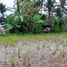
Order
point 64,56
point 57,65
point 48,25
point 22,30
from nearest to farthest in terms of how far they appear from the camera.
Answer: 1. point 57,65
2. point 64,56
3. point 22,30
4. point 48,25

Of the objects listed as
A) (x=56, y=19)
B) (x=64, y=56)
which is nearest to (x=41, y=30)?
(x=56, y=19)

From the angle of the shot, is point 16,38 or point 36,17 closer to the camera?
point 16,38

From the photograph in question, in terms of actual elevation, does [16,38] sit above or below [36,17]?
below

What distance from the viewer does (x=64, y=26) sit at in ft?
56.6

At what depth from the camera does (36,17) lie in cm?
1546

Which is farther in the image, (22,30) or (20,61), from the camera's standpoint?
(22,30)

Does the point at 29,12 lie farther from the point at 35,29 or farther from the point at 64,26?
the point at 64,26

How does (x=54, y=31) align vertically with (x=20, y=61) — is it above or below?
below

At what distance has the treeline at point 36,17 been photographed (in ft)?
50.3

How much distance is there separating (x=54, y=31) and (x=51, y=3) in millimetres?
2184

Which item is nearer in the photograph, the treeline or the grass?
the grass

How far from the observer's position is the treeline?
604 inches

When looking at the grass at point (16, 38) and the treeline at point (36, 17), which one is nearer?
the grass at point (16, 38)

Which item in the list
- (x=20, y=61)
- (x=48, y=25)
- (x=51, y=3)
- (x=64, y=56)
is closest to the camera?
(x=20, y=61)
